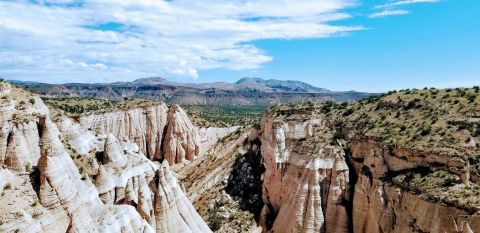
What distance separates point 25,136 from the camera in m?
27.7

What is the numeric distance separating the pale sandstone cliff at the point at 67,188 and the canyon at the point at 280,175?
3.0 inches

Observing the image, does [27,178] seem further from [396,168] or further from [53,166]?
[396,168]

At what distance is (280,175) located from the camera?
55.2 metres

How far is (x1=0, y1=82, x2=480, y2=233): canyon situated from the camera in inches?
1041

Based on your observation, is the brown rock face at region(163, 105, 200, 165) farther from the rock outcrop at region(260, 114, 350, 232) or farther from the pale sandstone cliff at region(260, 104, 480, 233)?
the rock outcrop at region(260, 114, 350, 232)

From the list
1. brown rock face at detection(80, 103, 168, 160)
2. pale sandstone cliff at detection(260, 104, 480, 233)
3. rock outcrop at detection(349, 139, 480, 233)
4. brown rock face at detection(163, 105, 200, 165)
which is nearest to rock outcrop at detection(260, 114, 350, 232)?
pale sandstone cliff at detection(260, 104, 480, 233)

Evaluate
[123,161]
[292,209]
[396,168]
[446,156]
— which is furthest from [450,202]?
[123,161]

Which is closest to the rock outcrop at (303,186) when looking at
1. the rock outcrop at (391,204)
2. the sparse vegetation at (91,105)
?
the rock outcrop at (391,204)

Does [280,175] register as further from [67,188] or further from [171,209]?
[67,188]

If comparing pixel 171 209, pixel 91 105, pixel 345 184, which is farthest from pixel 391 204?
pixel 91 105

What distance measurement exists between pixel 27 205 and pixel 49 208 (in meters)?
1.24

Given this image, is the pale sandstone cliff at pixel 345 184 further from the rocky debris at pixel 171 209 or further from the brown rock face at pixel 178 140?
the brown rock face at pixel 178 140

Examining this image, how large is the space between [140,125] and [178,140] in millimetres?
8550

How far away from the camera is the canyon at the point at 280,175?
26438 mm
